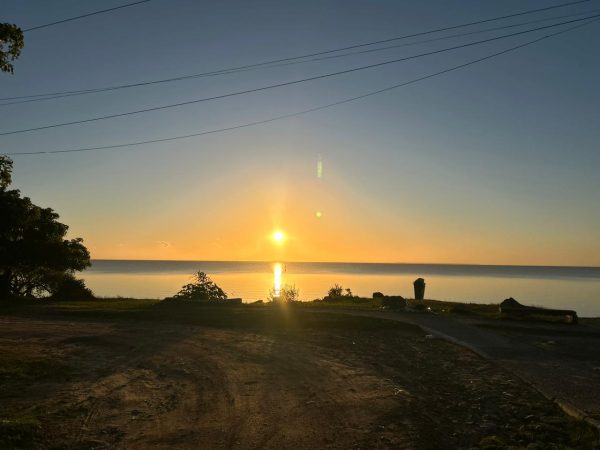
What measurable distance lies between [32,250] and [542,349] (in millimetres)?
30421

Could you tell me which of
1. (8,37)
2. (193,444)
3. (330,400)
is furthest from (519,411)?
(8,37)

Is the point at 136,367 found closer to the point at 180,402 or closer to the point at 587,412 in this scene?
the point at 180,402

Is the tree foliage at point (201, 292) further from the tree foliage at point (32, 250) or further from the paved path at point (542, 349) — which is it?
the paved path at point (542, 349)

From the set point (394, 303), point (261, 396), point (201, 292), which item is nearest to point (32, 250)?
point (201, 292)

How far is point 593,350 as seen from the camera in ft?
48.4

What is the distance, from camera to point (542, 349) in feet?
48.5

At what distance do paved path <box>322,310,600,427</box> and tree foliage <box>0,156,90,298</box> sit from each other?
21858mm

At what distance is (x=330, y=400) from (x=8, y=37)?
1002cm

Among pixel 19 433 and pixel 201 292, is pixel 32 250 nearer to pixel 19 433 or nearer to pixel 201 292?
pixel 201 292

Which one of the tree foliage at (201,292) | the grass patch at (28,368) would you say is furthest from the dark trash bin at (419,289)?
the grass patch at (28,368)

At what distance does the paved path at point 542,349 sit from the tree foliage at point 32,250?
21.9 m

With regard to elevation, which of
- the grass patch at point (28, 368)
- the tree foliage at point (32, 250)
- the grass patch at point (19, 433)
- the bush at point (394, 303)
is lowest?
the grass patch at point (19, 433)

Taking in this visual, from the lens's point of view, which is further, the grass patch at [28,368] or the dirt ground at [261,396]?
the grass patch at [28,368]

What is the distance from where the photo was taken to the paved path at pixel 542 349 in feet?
30.6
